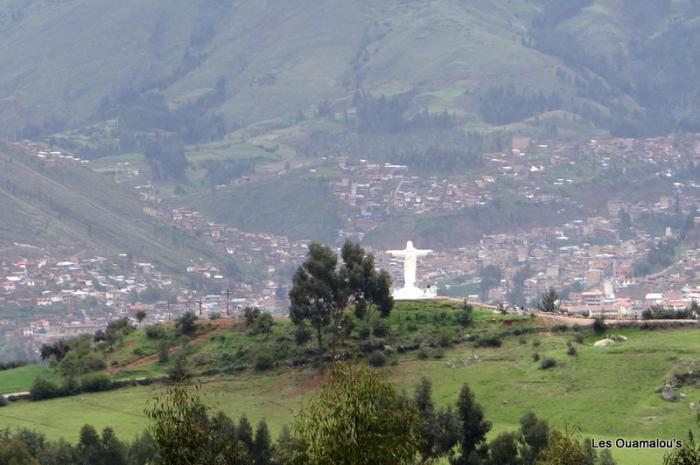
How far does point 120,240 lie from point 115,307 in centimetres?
2576

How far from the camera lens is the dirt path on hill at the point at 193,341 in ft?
245

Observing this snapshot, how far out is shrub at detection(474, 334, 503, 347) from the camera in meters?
72.0

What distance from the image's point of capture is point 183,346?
76500 millimetres

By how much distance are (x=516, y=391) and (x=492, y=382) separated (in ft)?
5.02

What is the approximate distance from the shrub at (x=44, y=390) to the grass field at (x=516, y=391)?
777 millimetres

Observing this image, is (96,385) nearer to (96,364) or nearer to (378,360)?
(96,364)

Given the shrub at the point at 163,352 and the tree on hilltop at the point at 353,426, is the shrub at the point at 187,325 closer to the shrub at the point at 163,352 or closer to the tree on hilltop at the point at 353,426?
the shrub at the point at 163,352

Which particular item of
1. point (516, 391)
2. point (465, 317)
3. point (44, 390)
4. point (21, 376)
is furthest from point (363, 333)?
point (21, 376)

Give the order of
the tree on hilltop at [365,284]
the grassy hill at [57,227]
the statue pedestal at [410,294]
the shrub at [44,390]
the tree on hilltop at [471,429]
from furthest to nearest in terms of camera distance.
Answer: the grassy hill at [57,227] → the statue pedestal at [410,294] → the tree on hilltop at [365,284] → the shrub at [44,390] → the tree on hilltop at [471,429]

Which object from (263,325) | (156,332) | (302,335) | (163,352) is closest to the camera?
(302,335)

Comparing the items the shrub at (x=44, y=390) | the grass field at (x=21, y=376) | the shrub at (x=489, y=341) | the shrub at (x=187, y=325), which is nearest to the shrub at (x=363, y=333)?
the shrub at (x=489, y=341)

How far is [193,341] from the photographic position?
77.3 metres

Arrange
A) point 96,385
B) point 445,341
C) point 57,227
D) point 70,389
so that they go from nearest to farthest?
1. point 70,389
2. point 96,385
3. point 445,341
4. point 57,227

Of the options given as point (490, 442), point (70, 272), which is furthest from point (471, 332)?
point (70, 272)
